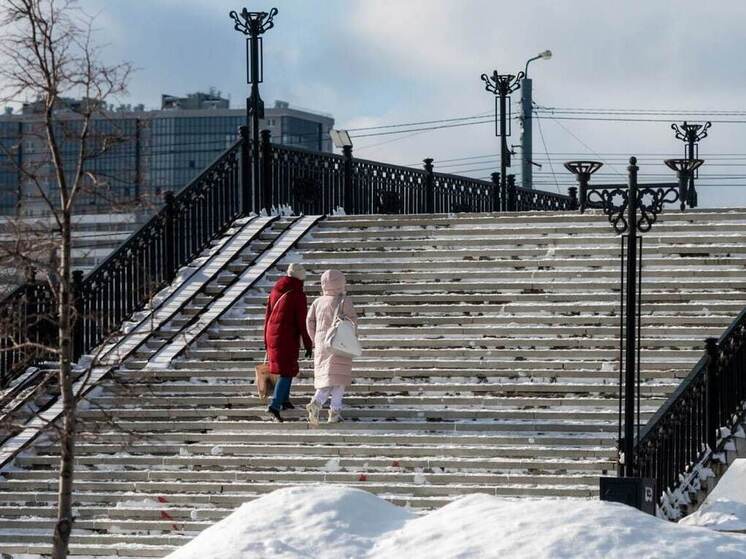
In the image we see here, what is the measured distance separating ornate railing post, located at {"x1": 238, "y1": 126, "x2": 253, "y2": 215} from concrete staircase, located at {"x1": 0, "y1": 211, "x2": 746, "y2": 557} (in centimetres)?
208

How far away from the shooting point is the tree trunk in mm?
13672

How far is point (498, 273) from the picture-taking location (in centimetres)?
2127

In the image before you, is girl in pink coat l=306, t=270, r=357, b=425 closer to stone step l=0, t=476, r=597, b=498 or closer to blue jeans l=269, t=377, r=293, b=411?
blue jeans l=269, t=377, r=293, b=411

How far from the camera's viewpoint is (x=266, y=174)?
25.5 meters

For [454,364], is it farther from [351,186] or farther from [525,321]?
[351,186]

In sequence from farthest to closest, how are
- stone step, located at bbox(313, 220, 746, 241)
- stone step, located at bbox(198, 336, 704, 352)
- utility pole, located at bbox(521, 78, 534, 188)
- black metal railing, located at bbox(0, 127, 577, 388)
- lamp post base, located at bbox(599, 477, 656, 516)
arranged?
utility pole, located at bbox(521, 78, 534, 188) < stone step, located at bbox(313, 220, 746, 241) < black metal railing, located at bbox(0, 127, 577, 388) < stone step, located at bbox(198, 336, 704, 352) < lamp post base, located at bbox(599, 477, 656, 516)

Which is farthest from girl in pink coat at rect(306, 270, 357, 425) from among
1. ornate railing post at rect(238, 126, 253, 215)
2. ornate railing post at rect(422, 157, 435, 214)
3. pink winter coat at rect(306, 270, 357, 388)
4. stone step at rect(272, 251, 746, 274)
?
ornate railing post at rect(422, 157, 435, 214)

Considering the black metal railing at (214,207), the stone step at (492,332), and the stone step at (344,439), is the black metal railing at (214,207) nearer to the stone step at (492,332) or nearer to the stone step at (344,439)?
the stone step at (492,332)

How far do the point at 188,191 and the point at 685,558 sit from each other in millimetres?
13522

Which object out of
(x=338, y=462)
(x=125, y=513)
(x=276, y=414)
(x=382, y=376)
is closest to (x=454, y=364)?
(x=382, y=376)

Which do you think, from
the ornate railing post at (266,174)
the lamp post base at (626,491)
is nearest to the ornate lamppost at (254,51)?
the ornate railing post at (266,174)

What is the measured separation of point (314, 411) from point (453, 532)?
242 inches

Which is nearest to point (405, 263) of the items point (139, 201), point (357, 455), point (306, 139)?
point (357, 455)

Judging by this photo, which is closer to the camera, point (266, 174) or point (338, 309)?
point (338, 309)
